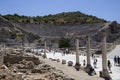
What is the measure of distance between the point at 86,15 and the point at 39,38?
6366 centimetres

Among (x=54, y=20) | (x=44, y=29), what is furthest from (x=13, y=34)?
(x=54, y=20)

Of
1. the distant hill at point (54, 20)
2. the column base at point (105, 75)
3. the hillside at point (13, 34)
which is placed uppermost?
the distant hill at point (54, 20)

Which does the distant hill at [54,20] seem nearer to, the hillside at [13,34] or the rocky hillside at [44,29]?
the rocky hillside at [44,29]

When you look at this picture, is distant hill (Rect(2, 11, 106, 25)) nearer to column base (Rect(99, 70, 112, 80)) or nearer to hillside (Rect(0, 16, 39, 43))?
hillside (Rect(0, 16, 39, 43))

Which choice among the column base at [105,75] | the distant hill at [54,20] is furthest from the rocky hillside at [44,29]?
the column base at [105,75]

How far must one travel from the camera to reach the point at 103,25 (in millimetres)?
124250

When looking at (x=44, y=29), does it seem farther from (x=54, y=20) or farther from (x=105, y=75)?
(x=105, y=75)

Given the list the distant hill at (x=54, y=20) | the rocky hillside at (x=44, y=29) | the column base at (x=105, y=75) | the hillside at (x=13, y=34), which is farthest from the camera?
the distant hill at (x=54, y=20)

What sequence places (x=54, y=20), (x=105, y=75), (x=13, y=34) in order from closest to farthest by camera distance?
(x=105, y=75)
(x=13, y=34)
(x=54, y=20)

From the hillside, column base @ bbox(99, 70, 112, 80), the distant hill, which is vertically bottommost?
column base @ bbox(99, 70, 112, 80)

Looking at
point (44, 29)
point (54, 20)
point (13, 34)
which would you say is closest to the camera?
point (13, 34)

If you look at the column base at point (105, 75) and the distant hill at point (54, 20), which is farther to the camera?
the distant hill at point (54, 20)

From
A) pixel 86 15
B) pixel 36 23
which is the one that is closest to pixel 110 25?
pixel 36 23

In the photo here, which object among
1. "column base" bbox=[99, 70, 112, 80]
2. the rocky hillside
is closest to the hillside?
the rocky hillside
